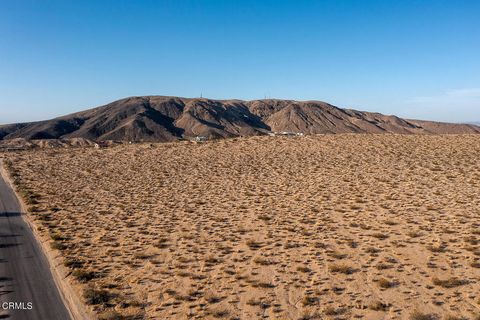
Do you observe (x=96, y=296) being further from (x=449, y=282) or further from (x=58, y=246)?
(x=449, y=282)

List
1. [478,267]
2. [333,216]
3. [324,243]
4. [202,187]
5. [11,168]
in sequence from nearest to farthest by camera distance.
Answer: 1. [478,267]
2. [324,243]
3. [333,216]
4. [202,187]
5. [11,168]

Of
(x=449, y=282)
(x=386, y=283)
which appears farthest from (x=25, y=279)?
(x=449, y=282)

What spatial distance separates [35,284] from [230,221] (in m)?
9.15

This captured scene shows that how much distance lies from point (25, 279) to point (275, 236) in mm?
9644

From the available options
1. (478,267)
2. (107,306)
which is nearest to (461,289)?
(478,267)

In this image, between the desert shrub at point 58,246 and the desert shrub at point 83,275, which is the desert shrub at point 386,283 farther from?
the desert shrub at point 58,246

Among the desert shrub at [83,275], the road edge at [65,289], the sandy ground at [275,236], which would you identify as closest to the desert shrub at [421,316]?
the sandy ground at [275,236]

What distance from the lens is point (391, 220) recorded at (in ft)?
57.3

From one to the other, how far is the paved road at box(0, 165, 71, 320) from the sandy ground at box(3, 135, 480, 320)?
909mm

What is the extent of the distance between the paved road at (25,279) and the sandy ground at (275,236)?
91 centimetres

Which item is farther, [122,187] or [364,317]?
[122,187]

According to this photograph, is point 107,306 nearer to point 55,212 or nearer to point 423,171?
point 55,212

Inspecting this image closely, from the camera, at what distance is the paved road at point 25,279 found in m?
10.5

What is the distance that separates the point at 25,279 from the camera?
12609 millimetres
